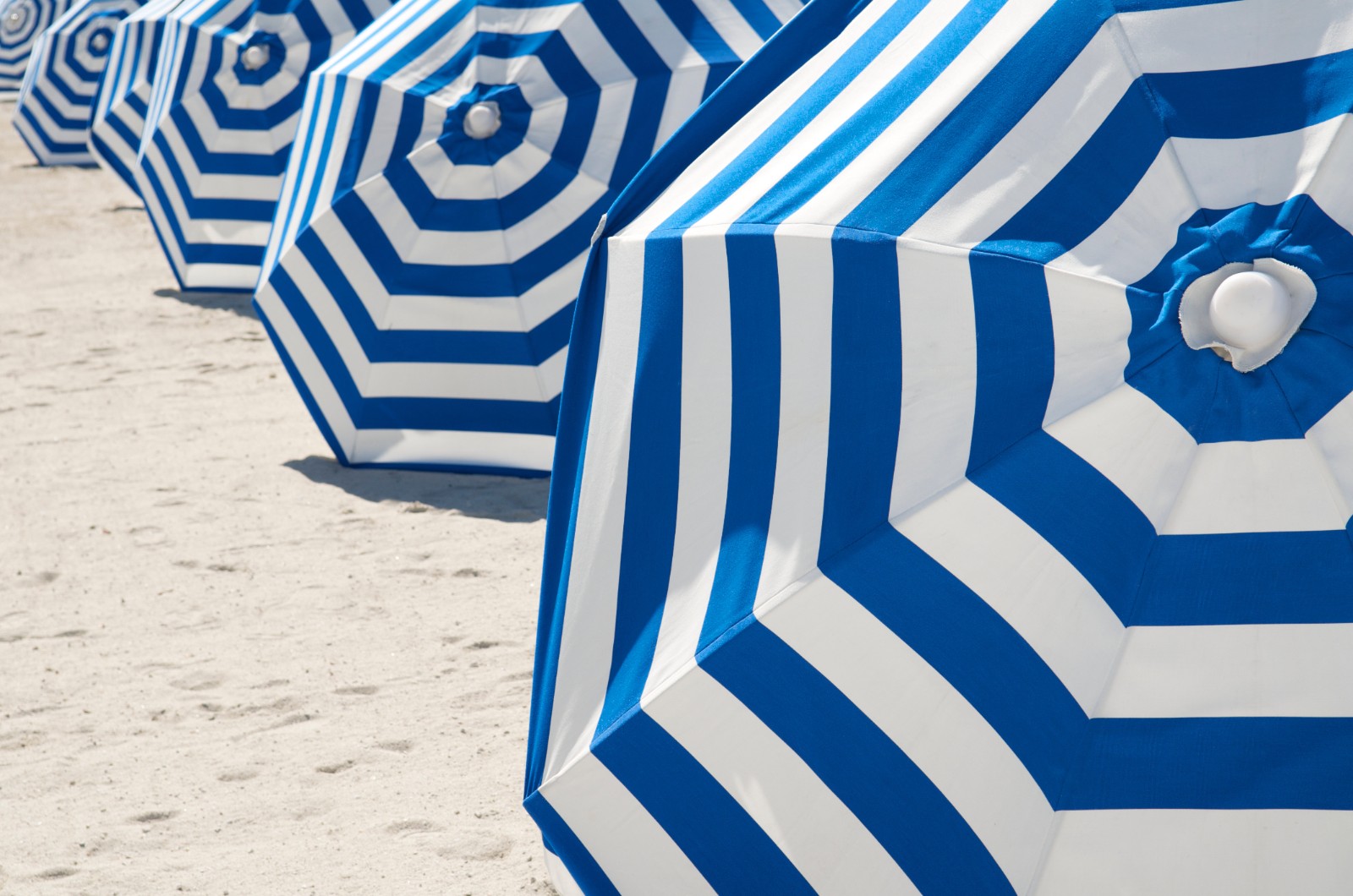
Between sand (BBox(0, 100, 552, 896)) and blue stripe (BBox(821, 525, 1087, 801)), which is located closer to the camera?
blue stripe (BBox(821, 525, 1087, 801))

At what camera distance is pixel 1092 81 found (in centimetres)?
202

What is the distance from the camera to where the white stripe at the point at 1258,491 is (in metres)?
1.75

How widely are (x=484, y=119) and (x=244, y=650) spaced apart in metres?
1.95

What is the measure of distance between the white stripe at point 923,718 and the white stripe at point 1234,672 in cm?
15

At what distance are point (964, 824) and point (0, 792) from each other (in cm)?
229

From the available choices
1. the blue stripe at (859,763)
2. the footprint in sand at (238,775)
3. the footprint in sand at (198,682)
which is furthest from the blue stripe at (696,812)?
the footprint in sand at (198,682)

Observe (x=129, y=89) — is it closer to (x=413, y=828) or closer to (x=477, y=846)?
(x=413, y=828)

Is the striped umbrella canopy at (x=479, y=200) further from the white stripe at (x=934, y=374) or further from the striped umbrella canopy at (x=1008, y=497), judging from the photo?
the white stripe at (x=934, y=374)

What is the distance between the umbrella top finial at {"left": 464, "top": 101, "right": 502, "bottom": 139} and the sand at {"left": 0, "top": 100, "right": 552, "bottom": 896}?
1.16 meters

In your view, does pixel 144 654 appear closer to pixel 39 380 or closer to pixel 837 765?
pixel 837 765

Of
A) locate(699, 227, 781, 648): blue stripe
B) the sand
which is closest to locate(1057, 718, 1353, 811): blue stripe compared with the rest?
locate(699, 227, 781, 648): blue stripe

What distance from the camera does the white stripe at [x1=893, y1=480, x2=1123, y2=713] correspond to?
6.03 ft

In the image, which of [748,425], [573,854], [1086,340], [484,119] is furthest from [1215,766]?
[484,119]

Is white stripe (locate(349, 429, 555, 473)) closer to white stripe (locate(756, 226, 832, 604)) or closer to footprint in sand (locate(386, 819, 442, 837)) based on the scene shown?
footprint in sand (locate(386, 819, 442, 837))
